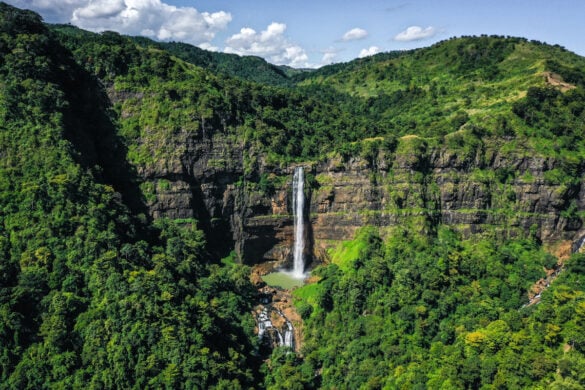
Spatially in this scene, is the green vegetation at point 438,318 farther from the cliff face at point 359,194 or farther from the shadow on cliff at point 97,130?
the shadow on cliff at point 97,130

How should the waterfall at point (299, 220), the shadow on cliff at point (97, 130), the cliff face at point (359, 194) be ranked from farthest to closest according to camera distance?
1. the waterfall at point (299, 220)
2. the cliff face at point (359, 194)
3. the shadow on cliff at point (97, 130)

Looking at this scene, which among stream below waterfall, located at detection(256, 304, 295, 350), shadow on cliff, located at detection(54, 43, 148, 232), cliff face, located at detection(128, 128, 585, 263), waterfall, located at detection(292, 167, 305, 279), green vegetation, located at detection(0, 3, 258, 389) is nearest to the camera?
green vegetation, located at detection(0, 3, 258, 389)

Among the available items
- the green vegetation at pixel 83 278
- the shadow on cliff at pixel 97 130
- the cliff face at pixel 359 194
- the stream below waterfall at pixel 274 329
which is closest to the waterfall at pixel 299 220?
the cliff face at pixel 359 194

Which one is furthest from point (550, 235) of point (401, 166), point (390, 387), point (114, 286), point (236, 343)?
point (114, 286)

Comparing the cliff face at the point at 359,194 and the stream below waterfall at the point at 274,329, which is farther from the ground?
the cliff face at the point at 359,194

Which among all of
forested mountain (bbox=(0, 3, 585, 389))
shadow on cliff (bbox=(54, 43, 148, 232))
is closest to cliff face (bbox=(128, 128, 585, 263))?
forested mountain (bbox=(0, 3, 585, 389))

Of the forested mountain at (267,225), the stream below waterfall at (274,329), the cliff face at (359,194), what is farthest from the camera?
the cliff face at (359,194)

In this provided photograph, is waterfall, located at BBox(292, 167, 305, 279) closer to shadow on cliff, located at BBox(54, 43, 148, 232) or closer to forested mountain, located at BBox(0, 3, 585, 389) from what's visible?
forested mountain, located at BBox(0, 3, 585, 389)

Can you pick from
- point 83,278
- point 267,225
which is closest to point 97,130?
point 267,225
